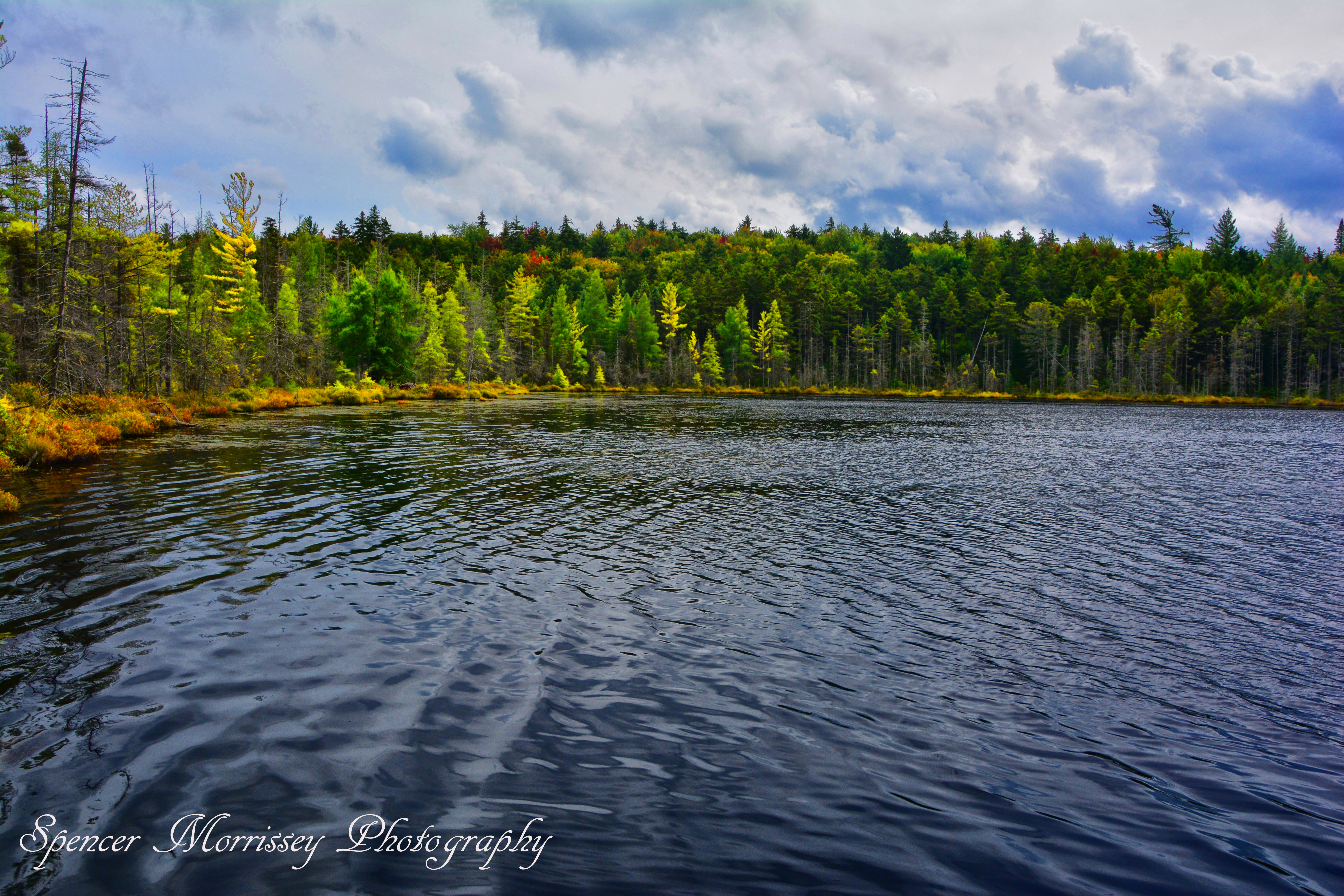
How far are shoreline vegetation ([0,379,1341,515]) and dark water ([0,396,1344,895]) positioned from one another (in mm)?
5731

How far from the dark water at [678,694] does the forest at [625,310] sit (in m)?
20.6

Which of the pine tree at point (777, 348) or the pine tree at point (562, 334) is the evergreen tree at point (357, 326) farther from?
the pine tree at point (777, 348)

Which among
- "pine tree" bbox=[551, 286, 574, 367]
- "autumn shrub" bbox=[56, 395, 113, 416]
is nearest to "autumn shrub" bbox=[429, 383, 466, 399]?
"pine tree" bbox=[551, 286, 574, 367]

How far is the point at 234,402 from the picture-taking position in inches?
1608

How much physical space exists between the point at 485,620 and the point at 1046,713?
20.8ft

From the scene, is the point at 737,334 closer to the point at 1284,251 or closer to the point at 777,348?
the point at 777,348

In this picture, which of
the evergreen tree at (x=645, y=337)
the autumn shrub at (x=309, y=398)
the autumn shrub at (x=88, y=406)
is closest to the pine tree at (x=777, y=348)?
the evergreen tree at (x=645, y=337)

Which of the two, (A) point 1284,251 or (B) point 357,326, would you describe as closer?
(B) point 357,326

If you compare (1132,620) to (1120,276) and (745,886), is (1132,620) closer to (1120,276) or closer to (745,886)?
(745,886)

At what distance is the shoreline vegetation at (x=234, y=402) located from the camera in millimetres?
19109

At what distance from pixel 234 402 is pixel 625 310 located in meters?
73.0

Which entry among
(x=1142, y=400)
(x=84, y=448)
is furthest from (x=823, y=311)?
(x=84, y=448)

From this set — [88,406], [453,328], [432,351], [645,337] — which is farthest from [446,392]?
[645,337]

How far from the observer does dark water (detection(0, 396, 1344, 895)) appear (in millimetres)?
4488
